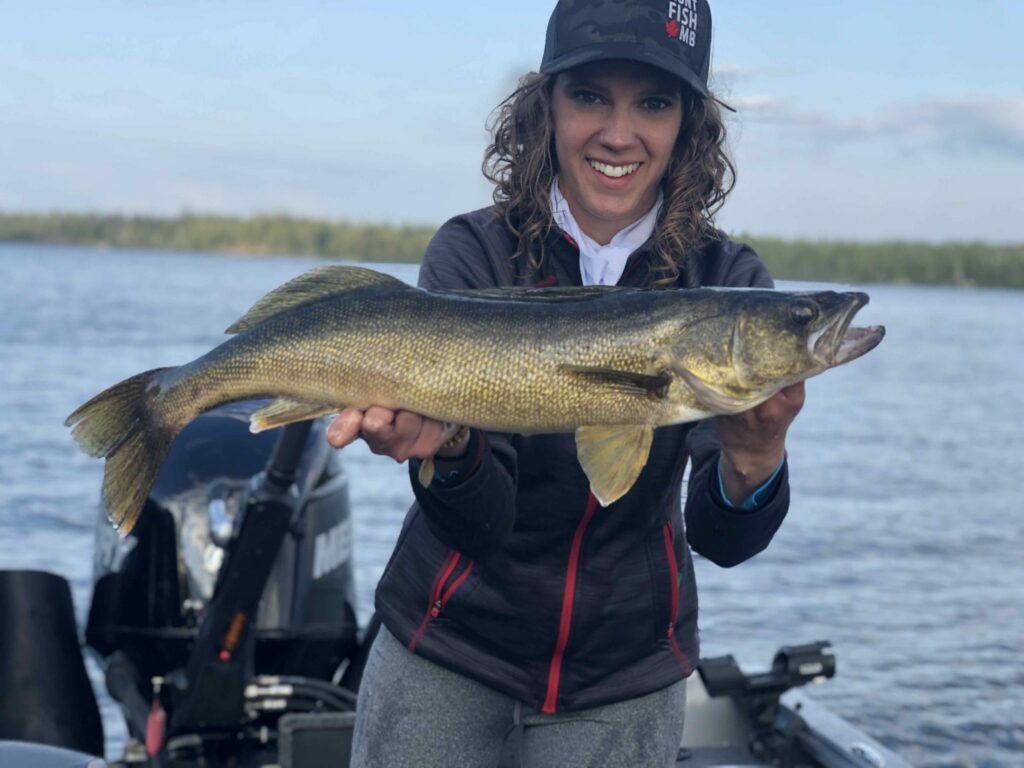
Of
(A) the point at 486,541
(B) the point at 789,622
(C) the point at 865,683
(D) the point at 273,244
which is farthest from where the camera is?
(D) the point at 273,244

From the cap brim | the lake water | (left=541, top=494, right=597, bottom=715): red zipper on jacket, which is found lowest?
the lake water

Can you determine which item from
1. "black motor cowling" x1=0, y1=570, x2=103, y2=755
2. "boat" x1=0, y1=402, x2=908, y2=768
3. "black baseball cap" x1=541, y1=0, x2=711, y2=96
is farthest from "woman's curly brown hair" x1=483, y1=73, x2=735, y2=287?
"black motor cowling" x1=0, y1=570, x2=103, y2=755

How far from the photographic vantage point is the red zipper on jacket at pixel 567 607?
3.06 meters

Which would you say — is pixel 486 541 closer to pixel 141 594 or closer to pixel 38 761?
pixel 38 761

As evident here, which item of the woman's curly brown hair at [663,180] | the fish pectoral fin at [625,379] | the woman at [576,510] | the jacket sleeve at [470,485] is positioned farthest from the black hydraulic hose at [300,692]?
the fish pectoral fin at [625,379]

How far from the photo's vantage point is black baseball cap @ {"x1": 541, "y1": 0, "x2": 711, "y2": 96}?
10.4ft

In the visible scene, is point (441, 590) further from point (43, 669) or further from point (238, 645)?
point (43, 669)

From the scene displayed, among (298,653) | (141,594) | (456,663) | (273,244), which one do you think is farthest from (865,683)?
(273,244)

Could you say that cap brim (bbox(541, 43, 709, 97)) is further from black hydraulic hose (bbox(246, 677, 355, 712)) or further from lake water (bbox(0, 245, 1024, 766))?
black hydraulic hose (bbox(246, 677, 355, 712))

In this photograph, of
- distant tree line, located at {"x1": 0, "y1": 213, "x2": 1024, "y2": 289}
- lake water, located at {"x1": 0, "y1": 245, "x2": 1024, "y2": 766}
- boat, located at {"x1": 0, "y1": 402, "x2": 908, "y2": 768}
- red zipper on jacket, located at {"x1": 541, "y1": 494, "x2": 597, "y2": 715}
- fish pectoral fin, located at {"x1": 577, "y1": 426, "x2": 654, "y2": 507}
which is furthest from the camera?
distant tree line, located at {"x1": 0, "y1": 213, "x2": 1024, "y2": 289}

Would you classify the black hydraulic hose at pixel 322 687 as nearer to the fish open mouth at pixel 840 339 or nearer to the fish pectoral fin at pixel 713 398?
the fish pectoral fin at pixel 713 398

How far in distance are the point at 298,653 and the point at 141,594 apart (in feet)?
2.38

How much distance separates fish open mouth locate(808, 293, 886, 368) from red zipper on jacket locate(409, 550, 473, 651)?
1.01 meters

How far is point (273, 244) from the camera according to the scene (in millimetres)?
54031
